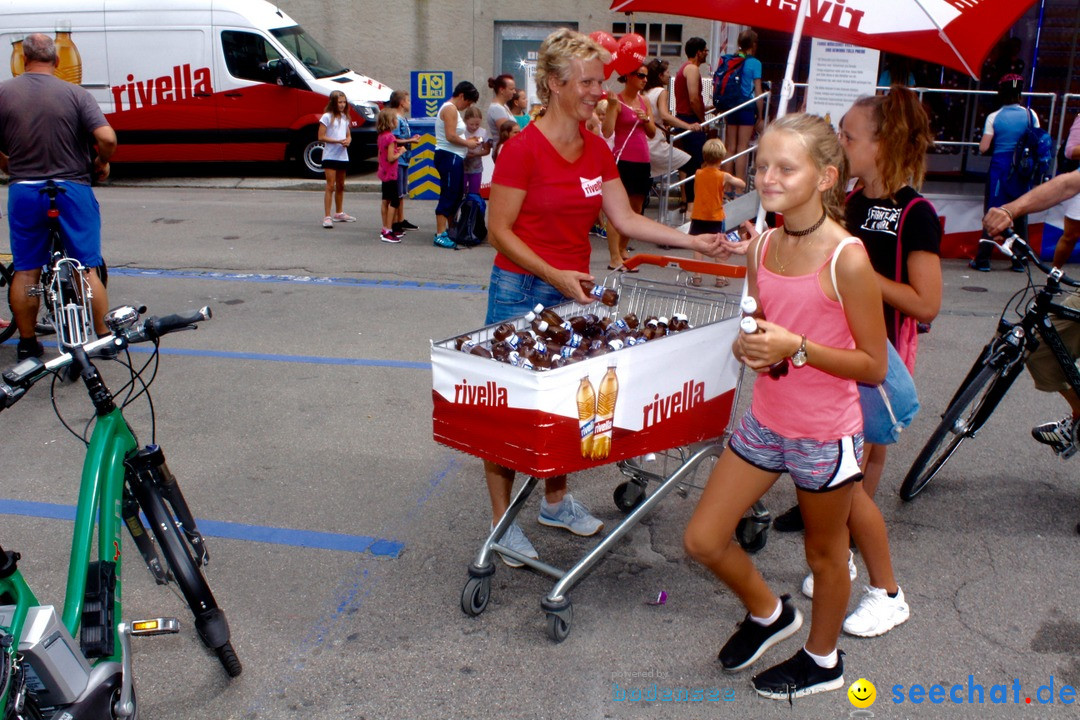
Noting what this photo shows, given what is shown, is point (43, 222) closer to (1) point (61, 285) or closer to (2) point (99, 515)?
(1) point (61, 285)

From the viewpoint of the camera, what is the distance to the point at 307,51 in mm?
15141

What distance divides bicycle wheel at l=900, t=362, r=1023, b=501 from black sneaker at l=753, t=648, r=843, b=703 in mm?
1612

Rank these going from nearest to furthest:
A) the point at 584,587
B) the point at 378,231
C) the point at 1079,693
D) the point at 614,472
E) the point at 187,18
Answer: the point at 1079,693, the point at 584,587, the point at 614,472, the point at 378,231, the point at 187,18

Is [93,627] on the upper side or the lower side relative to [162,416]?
upper

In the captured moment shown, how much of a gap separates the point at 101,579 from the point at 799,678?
7.19 feet

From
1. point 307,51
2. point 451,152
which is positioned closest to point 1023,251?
point 451,152

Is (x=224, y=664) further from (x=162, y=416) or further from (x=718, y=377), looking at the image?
(x=162, y=416)

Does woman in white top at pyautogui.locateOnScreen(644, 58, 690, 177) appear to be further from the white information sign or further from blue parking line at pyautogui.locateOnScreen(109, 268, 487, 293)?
blue parking line at pyautogui.locateOnScreen(109, 268, 487, 293)

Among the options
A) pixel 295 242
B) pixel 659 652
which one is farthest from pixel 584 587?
pixel 295 242

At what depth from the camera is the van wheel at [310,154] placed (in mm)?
15023

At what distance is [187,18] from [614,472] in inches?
489

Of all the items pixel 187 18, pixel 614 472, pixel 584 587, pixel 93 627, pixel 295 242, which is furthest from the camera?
pixel 187 18

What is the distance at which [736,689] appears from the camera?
323cm

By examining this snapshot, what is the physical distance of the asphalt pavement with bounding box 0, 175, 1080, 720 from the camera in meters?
3.21
